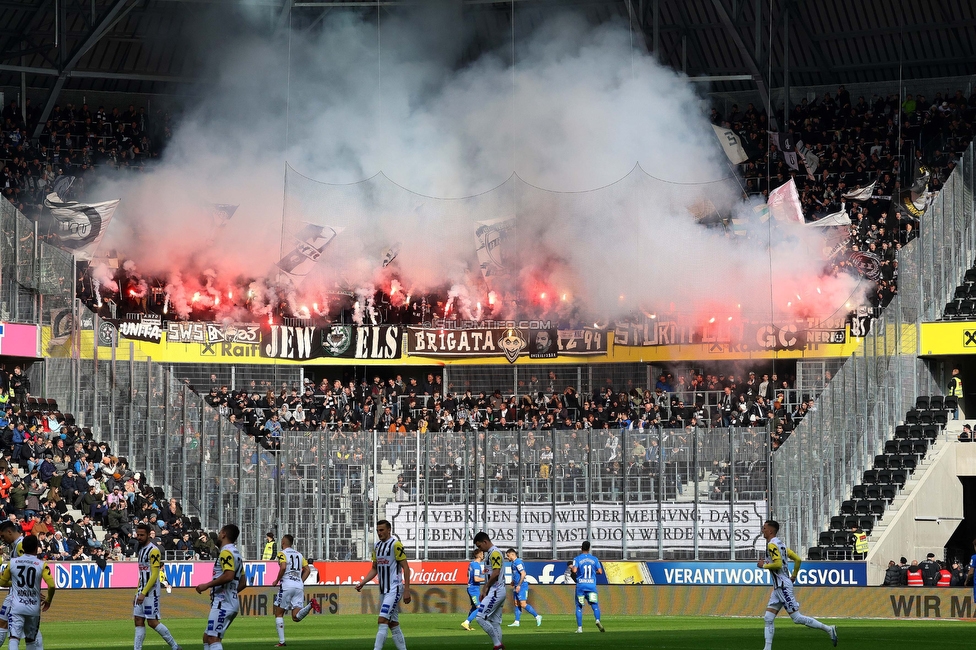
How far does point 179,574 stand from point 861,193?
923 inches

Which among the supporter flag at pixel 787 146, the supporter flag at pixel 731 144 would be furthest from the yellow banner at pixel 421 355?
the supporter flag at pixel 787 146

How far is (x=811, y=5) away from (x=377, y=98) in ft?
48.3

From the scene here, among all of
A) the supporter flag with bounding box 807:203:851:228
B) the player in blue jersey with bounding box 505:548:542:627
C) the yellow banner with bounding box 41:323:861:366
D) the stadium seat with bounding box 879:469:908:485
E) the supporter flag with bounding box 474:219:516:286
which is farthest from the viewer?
the supporter flag with bounding box 807:203:851:228

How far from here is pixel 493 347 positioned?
4184 centimetres

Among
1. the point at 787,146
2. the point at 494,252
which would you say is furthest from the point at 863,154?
the point at 494,252

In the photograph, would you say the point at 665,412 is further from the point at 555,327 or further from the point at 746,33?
the point at 746,33

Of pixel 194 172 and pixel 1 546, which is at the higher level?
pixel 194 172

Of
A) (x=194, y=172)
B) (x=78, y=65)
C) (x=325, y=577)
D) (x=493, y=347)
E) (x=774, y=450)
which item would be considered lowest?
(x=325, y=577)

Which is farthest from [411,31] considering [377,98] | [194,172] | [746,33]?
[746,33]

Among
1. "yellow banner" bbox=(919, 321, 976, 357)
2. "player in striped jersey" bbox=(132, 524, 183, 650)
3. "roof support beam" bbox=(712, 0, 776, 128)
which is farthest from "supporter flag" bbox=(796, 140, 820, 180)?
"player in striped jersey" bbox=(132, 524, 183, 650)

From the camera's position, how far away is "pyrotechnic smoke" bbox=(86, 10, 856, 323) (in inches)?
1602

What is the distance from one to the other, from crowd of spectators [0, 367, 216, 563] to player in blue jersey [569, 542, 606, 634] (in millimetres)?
9704

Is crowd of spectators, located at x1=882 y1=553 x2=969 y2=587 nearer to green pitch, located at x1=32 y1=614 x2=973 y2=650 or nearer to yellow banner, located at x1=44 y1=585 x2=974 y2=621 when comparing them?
yellow banner, located at x1=44 y1=585 x2=974 y2=621

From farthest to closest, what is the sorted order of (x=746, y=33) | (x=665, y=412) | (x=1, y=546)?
(x=746, y=33) → (x=665, y=412) → (x=1, y=546)
